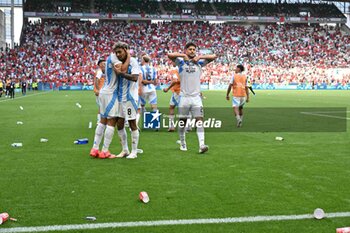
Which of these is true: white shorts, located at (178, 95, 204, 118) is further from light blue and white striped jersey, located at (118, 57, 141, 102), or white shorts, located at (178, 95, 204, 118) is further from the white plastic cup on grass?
the white plastic cup on grass

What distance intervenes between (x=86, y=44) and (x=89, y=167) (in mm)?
59645

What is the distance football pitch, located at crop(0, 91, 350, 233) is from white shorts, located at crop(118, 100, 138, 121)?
0.85 meters

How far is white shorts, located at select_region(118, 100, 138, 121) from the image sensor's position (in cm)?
888

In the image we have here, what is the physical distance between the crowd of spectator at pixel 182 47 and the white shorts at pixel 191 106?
48.0 m

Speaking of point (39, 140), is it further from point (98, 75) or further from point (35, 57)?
point (35, 57)

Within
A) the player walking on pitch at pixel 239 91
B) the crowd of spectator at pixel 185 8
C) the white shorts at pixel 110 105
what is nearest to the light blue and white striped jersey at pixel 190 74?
the white shorts at pixel 110 105

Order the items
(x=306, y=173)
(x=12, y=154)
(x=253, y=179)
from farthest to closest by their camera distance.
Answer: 1. (x=12, y=154)
2. (x=306, y=173)
3. (x=253, y=179)

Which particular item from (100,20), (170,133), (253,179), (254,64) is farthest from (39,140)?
(100,20)

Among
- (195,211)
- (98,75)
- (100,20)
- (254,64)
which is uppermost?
(100,20)

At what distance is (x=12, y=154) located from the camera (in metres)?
9.34

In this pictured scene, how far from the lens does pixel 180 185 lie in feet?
21.6

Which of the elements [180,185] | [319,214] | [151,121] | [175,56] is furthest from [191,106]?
[319,214]

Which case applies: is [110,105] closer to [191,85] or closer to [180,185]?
[191,85]

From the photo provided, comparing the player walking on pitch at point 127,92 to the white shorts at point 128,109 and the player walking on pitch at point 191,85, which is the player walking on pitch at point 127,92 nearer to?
the white shorts at point 128,109
